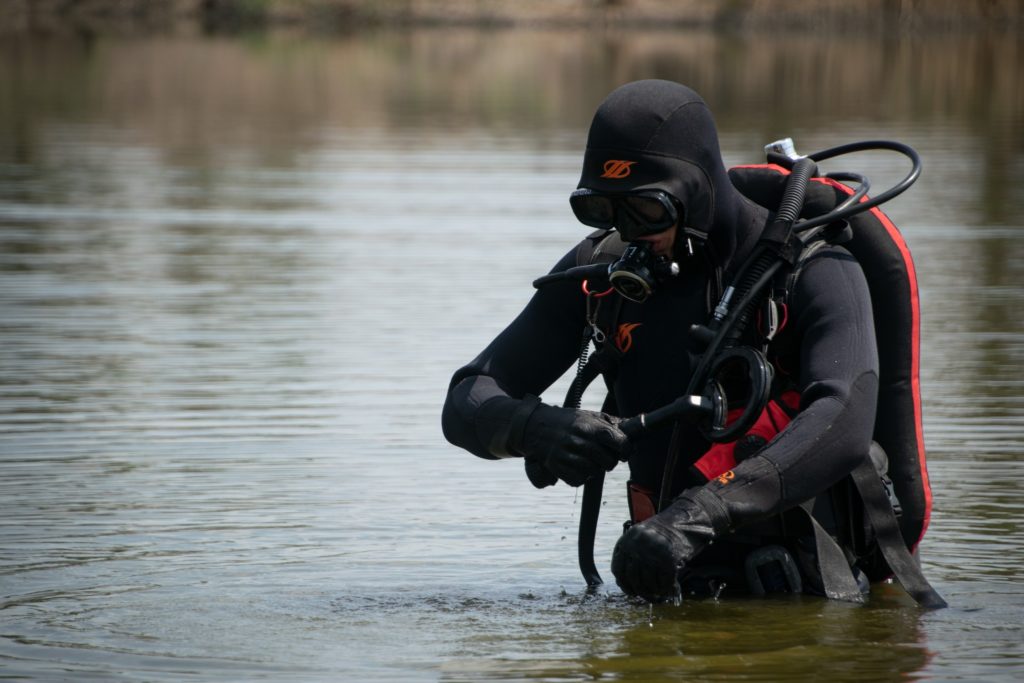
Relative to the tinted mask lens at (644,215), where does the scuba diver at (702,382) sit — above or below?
below

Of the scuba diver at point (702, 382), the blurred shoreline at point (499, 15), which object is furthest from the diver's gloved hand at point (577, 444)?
the blurred shoreline at point (499, 15)

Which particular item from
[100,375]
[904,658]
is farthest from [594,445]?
[100,375]

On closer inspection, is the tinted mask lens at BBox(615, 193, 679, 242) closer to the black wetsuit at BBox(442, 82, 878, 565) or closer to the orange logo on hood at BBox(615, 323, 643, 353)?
the black wetsuit at BBox(442, 82, 878, 565)

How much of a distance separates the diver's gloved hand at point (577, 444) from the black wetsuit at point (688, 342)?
6.9 inches

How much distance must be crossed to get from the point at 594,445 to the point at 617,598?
0.80 metres

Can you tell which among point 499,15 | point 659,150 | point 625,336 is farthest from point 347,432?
point 499,15

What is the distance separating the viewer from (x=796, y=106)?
24891mm

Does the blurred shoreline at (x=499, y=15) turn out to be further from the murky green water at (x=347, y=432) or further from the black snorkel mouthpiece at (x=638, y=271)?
the black snorkel mouthpiece at (x=638, y=271)

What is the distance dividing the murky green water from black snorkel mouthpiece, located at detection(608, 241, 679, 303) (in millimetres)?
824

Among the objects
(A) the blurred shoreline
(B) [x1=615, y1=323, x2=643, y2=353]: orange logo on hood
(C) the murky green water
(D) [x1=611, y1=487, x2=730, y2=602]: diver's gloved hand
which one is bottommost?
(A) the blurred shoreline

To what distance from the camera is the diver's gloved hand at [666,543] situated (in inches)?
143

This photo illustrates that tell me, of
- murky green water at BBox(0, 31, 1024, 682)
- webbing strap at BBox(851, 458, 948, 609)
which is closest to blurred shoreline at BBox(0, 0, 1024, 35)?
murky green water at BBox(0, 31, 1024, 682)

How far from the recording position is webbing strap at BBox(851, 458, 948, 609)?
13.0 feet

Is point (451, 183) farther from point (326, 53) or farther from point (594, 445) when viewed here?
point (326, 53)
